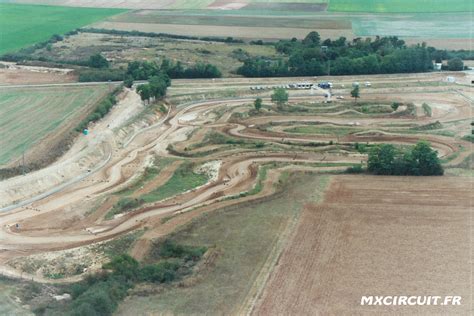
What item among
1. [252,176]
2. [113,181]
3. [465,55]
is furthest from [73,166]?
[465,55]

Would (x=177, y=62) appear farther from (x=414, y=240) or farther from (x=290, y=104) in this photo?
(x=414, y=240)

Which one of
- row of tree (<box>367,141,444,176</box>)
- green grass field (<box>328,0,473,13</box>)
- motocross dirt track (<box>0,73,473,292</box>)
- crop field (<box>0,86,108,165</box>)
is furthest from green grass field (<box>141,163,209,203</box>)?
green grass field (<box>328,0,473,13</box>)

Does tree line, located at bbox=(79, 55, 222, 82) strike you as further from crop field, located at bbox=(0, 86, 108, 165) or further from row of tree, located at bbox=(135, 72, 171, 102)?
crop field, located at bbox=(0, 86, 108, 165)

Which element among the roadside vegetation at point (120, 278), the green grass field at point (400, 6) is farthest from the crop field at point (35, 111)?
the green grass field at point (400, 6)

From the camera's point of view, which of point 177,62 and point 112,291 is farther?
point 177,62

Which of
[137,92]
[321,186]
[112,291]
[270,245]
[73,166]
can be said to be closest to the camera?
[112,291]

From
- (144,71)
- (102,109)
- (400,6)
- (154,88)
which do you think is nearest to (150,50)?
(144,71)
